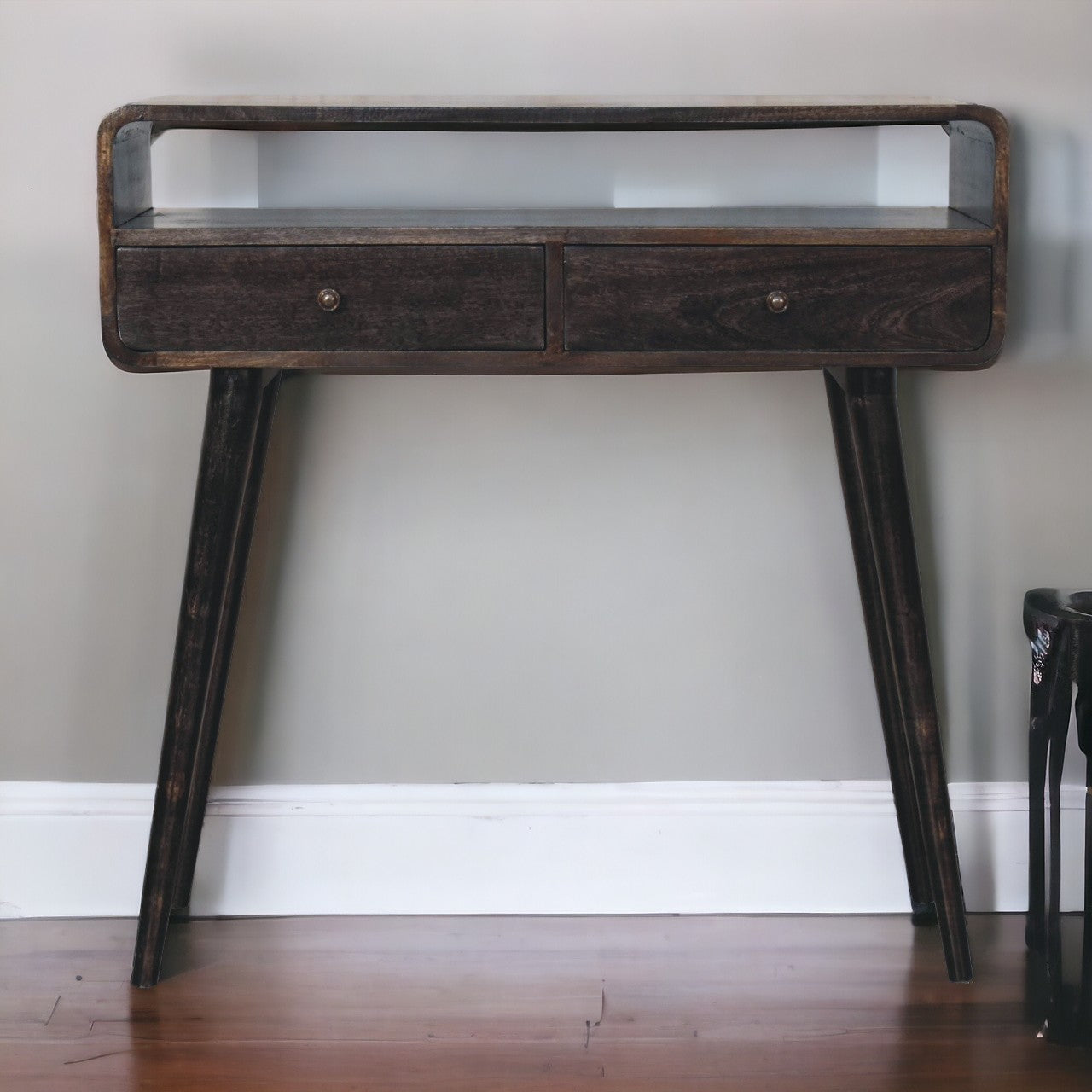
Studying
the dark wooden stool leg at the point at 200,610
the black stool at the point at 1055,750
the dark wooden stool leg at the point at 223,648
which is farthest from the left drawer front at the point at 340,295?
the black stool at the point at 1055,750

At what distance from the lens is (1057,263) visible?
5.70 ft

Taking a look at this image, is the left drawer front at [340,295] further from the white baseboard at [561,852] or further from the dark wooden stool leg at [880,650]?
the white baseboard at [561,852]

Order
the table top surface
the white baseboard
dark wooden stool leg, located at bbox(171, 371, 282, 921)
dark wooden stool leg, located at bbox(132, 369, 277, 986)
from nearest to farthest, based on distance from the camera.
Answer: the table top surface < dark wooden stool leg, located at bbox(132, 369, 277, 986) < dark wooden stool leg, located at bbox(171, 371, 282, 921) < the white baseboard

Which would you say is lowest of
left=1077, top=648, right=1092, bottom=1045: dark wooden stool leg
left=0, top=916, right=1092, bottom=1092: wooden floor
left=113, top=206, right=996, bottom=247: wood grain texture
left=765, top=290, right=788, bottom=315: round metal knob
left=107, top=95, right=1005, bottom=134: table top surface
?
left=0, top=916, right=1092, bottom=1092: wooden floor

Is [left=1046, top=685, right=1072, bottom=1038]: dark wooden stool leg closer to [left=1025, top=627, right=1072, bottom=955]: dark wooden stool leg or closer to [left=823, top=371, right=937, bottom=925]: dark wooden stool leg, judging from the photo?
[left=1025, top=627, right=1072, bottom=955]: dark wooden stool leg

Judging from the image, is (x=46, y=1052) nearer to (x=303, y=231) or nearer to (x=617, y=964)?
(x=617, y=964)

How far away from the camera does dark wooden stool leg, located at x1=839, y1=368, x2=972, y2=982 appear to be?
153 cm

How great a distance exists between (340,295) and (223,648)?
558 mm

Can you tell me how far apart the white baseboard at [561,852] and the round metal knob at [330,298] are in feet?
2.49

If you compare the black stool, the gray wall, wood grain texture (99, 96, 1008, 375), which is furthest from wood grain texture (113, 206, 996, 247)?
the black stool

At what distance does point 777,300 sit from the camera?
1.39 m

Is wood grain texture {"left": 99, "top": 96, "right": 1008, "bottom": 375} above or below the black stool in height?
above

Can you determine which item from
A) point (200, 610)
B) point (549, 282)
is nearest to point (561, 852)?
point (200, 610)

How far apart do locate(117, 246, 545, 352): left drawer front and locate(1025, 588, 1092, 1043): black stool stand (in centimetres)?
72
